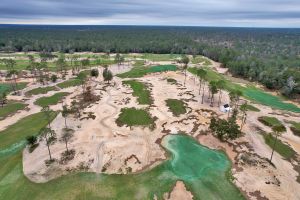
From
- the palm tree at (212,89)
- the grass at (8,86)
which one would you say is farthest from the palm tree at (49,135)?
the grass at (8,86)

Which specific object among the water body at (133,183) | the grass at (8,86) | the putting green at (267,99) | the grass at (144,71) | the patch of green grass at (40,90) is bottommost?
the putting green at (267,99)

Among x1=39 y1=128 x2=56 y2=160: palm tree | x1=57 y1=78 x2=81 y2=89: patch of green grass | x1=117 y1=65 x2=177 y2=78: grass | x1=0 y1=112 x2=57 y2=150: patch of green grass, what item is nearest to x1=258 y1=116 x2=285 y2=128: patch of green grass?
x1=39 y1=128 x2=56 y2=160: palm tree

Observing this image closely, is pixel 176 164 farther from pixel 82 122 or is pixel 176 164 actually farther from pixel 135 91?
pixel 135 91

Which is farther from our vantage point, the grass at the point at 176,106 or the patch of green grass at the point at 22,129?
the grass at the point at 176,106

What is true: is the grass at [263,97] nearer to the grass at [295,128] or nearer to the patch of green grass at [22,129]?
the grass at [295,128]

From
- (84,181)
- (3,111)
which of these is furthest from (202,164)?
(3,111)

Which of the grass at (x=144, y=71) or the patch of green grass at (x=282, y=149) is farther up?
the grass at (x=144, y=71)

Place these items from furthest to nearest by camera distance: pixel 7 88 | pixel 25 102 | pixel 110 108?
pixel 7 88 < pixel 25 102 < pixel 110 108
